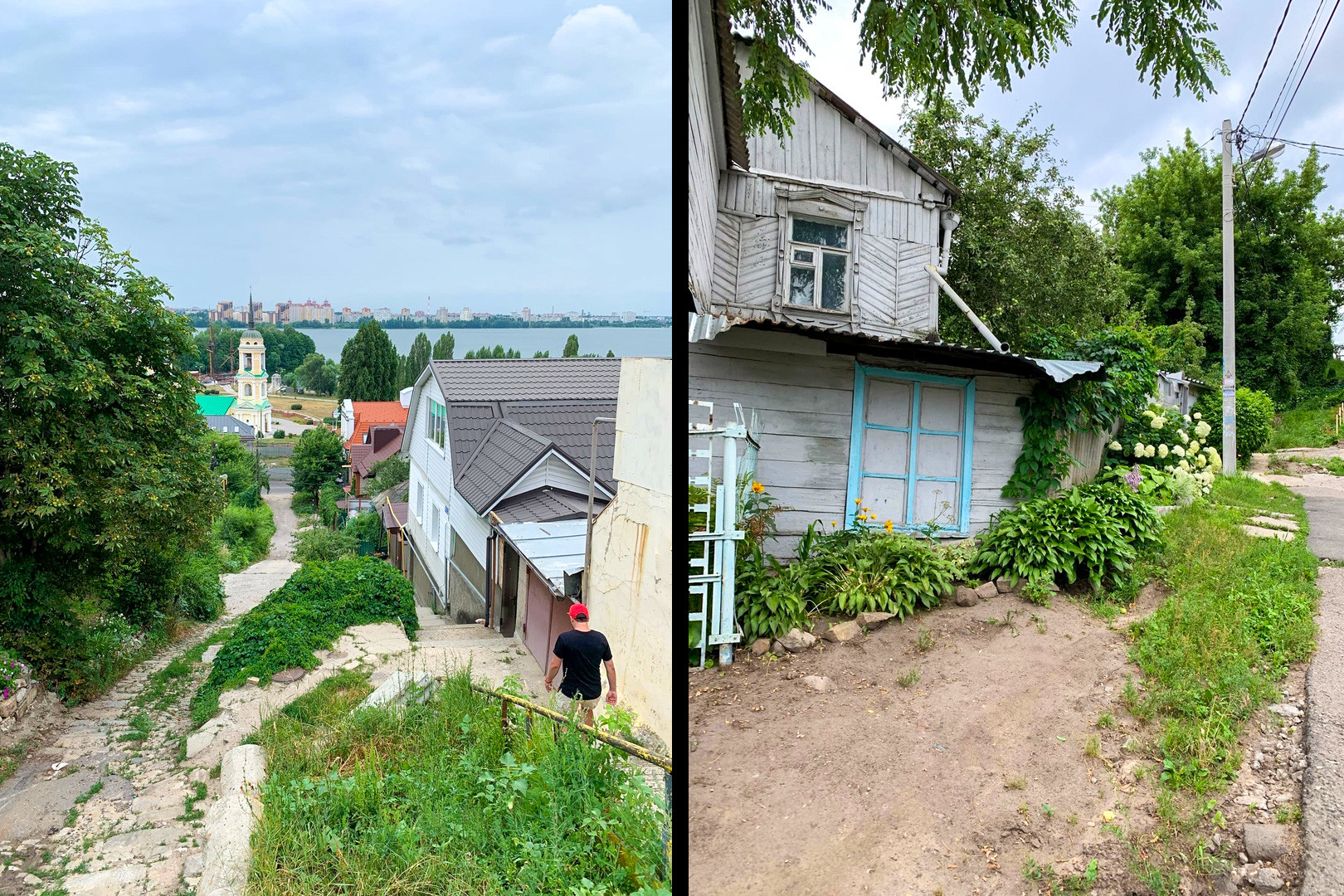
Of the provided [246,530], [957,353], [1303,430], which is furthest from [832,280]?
[246,530]

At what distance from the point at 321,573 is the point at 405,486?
1.49 ft

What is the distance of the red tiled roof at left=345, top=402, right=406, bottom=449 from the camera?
61.6 inches

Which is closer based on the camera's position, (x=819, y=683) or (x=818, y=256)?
(x=818, y=256)

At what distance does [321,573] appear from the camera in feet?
6.09

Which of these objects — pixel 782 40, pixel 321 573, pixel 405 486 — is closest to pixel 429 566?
pixel 405 486

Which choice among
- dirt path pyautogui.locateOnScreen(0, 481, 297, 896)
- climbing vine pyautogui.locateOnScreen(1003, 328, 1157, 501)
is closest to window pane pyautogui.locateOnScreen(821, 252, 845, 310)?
climbing vine pyautogui.locateOnScreen(1003, 328, 1157, 501)

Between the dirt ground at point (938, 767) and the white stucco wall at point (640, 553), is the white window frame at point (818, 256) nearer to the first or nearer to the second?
the white stucco wall at point (640, 553)

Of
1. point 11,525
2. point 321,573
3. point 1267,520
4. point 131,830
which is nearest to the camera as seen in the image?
point 1267,520

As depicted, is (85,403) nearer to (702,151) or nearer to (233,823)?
(233,823)

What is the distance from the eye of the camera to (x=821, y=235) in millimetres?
1057

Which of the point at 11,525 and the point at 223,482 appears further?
the point at 11,525

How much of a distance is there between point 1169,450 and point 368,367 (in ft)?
5.26

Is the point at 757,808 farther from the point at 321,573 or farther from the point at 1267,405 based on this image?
the point at 321,573

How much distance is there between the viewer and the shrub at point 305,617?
5.60ft
